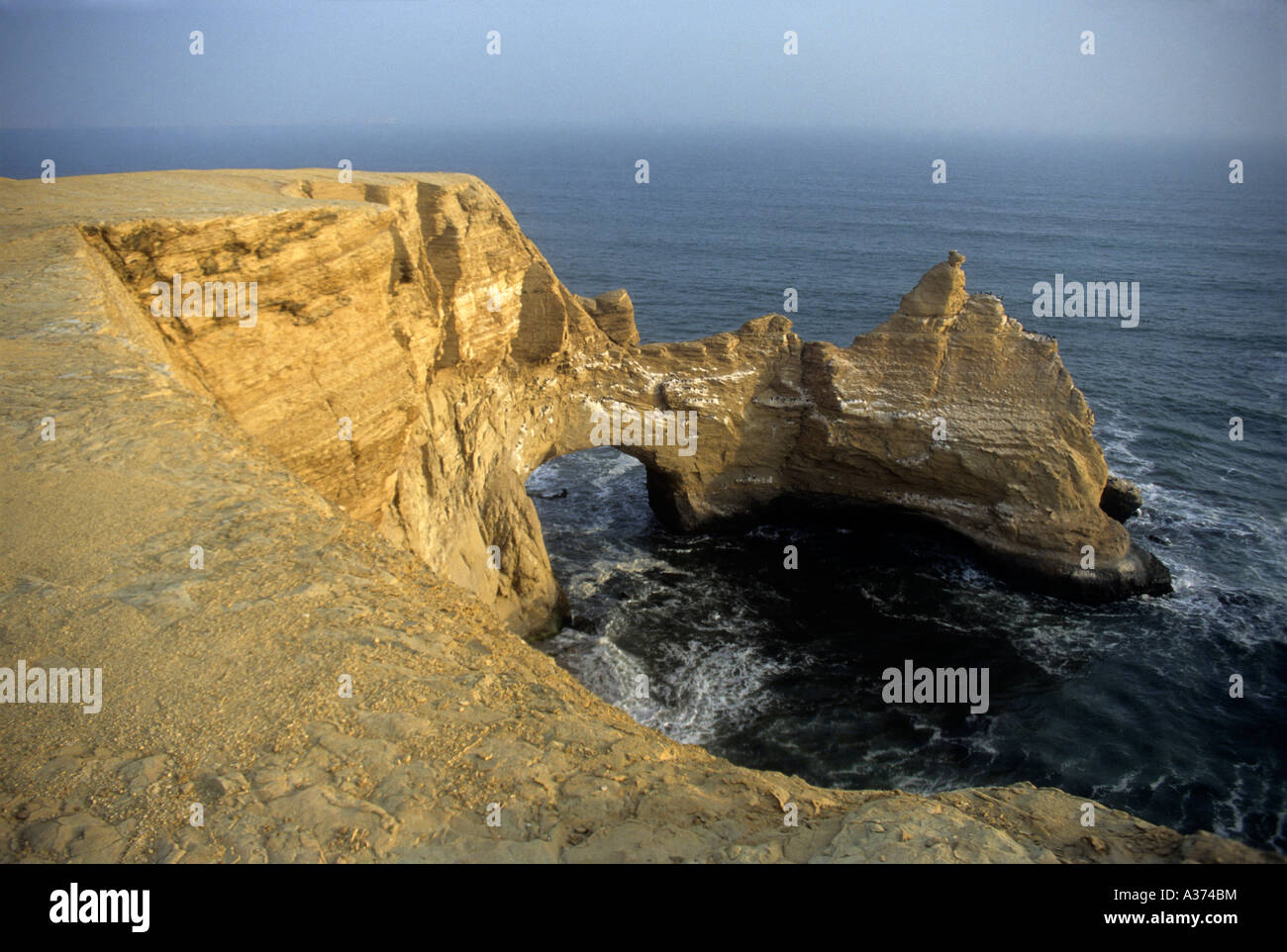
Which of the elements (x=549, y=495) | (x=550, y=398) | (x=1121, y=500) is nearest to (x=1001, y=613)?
(x=1121, y=500)

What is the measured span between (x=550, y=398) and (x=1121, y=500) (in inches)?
761

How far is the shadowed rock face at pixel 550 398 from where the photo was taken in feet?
46.0

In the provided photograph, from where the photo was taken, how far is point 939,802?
601 cm

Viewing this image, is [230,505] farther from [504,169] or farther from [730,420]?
[504,169]

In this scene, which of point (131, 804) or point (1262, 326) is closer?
point (131, 804)

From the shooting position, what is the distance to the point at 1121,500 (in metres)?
28.5

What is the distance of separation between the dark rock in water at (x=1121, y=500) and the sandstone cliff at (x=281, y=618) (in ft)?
75.7

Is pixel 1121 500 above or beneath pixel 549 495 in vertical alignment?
beneath

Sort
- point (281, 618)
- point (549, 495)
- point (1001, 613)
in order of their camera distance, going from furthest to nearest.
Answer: point (549, 495) < point (1001, 613) < point (281, 618)

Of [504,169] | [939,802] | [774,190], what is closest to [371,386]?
[939,802]

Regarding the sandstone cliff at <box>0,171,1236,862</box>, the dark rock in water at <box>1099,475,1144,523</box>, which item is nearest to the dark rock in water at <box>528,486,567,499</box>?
the sandstone cliff at <box>0,171,1236,862</box>

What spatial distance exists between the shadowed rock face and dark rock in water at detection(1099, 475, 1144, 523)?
364cm

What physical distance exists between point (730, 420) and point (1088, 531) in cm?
1097

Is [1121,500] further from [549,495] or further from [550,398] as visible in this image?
[549,495]
